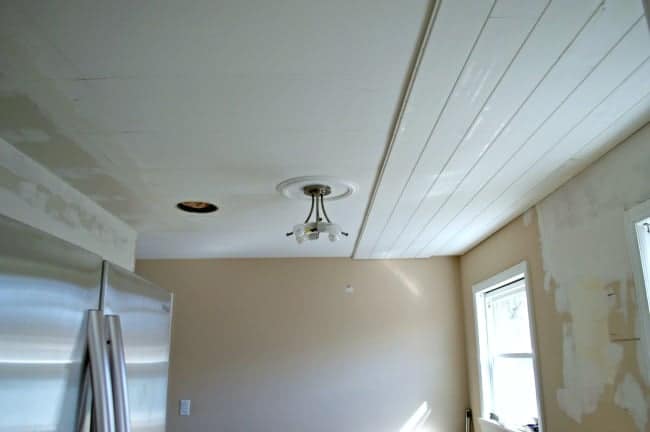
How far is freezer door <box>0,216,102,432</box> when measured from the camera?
75cm

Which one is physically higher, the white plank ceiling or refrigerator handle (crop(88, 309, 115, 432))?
the white plank ceiling

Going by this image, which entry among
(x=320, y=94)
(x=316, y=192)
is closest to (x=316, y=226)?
(x=316, y=192)

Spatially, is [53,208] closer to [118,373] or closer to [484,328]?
[118,373]

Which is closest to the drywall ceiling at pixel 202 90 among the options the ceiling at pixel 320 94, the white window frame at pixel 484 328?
the ceiling at pixel 320 94

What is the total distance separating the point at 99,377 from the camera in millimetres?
944

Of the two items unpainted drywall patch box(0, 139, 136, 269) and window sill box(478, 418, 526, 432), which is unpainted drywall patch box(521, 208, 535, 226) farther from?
unpainted drywall patch box(0, 139, 136, 269)

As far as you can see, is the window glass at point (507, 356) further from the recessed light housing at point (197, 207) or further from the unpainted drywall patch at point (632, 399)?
the recessed light housing at point (197, 207)

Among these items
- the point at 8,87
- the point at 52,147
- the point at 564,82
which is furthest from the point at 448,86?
the point at 52,147

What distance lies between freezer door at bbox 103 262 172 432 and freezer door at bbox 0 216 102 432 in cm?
12

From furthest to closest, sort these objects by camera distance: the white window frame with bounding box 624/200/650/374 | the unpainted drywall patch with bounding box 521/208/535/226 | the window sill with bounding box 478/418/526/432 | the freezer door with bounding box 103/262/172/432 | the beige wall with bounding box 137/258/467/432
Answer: the beige wall with bounding box 137/258/467/432 → the window sill with bounding box 478/418/526/432 → the unpainted drywall patch with bounding box 521/208/535/226 → the white window frame with bounding box 624/200/650/374 → the freezer door with bounding box 103/262/172/432

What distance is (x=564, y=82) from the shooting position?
5.66 ft

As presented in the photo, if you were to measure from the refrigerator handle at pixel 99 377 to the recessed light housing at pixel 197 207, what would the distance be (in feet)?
6.85

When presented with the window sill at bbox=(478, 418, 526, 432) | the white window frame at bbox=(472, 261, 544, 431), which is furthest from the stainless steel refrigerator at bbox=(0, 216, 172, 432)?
the window sill at bbox=(478, 418, 526, 432)

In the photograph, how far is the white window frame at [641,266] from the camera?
80.4 inches
